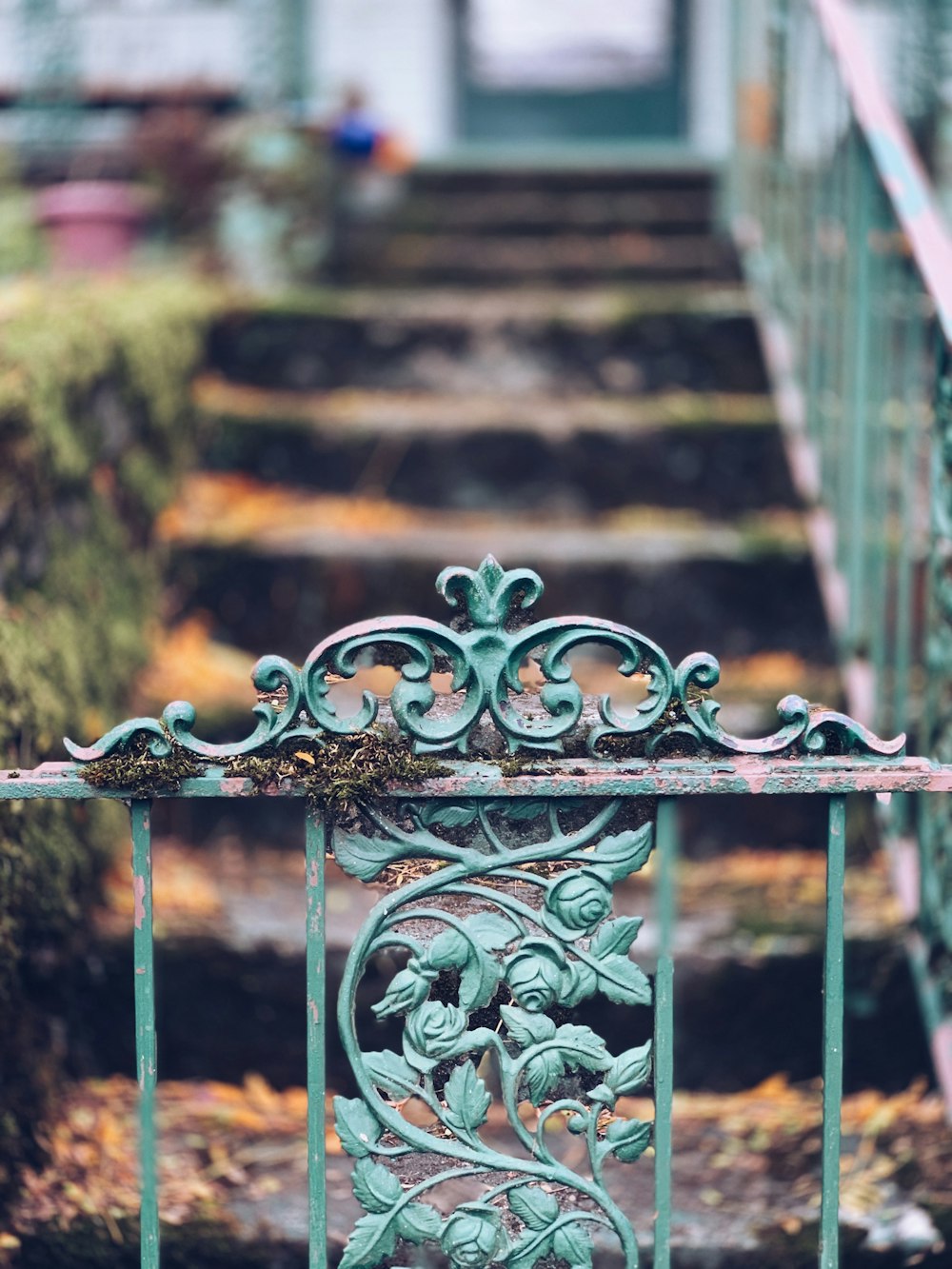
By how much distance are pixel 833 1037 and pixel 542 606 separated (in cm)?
132

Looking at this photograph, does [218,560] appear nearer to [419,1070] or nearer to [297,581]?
[297,581]

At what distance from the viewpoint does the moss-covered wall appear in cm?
170

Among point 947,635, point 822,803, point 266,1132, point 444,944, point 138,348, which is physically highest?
point 138,348

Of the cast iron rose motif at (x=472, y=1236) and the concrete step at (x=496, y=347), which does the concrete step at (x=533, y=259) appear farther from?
the cast iron rose motif at (x=472, y=1236)

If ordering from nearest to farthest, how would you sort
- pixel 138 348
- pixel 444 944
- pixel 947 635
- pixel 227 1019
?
1. pixel 444 944
2. pixel 947 635
3. pixel 227 1019
4. pixel 138 348

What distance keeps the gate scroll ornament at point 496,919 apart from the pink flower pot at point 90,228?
2971 millimetres

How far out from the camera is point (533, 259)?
13.9 feet

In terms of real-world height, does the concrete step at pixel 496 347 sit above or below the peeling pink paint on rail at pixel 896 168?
below

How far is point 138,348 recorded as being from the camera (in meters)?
2.53

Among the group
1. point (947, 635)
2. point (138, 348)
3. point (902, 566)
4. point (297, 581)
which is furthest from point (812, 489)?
point (138, 348)

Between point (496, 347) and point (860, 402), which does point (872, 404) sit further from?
point (496, 347)

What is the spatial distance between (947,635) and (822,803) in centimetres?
63

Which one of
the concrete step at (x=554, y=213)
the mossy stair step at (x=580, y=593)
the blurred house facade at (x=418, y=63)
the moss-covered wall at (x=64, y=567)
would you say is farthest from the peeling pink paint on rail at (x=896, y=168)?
the blurred house facade at (x=418, y=63)

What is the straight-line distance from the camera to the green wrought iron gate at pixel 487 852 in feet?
3.96
